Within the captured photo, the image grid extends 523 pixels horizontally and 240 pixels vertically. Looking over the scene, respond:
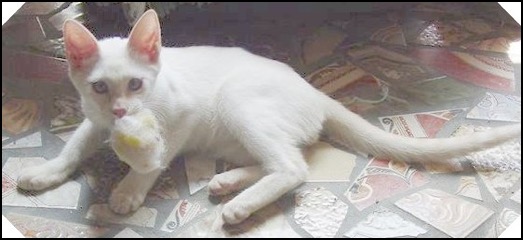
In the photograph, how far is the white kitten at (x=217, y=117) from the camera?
1533 millimetres

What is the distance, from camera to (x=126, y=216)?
159 centimetres

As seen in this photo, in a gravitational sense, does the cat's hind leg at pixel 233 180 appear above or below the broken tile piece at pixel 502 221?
below

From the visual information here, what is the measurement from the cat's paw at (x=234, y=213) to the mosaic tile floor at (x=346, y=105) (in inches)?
1.0

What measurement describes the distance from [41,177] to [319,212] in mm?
664

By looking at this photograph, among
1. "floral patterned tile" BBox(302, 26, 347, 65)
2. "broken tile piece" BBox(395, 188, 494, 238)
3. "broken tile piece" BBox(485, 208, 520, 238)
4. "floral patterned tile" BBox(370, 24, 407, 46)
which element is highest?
"floral patterned tile" BBox(370, 24, 407, 46)

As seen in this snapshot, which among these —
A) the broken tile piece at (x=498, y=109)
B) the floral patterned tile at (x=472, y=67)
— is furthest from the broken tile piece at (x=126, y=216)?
the floral patterned tile at (x=472, y=67)

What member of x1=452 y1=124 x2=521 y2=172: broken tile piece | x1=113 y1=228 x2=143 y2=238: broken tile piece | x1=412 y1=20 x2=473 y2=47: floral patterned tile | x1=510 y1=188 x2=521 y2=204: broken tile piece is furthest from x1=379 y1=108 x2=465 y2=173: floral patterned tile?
x1=113 y1=228 x2=143 y2=238: broken tile piece

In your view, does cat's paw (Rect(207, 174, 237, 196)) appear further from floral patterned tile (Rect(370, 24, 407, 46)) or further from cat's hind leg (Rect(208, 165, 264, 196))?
floral patterned tile (Rect(370, 24, 407, 46))

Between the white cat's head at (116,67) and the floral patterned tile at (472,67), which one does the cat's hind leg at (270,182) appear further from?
the floral patterned tile at (472,67)

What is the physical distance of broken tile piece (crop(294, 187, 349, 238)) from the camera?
157 centimetres

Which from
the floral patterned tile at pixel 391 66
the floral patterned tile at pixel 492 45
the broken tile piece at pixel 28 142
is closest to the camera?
the broken tile piece at pixel 28 142

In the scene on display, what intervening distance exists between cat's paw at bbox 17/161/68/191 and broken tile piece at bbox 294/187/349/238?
0.58 m

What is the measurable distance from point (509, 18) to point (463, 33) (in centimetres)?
17

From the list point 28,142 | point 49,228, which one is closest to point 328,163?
point 49,228
